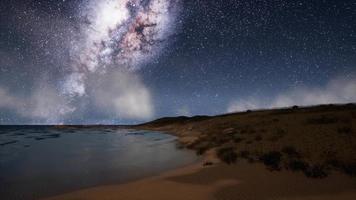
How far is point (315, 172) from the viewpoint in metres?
11.2

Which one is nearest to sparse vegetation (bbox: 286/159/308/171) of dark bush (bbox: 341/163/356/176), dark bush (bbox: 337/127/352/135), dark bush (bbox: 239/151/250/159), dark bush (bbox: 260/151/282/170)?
dark bush (bbox: 260/151/282/170)

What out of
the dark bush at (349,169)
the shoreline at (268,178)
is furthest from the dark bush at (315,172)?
the dark bush at (349,169)

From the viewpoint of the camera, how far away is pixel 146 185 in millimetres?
11188

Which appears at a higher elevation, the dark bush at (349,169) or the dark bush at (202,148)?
the dark bush at (202,148)

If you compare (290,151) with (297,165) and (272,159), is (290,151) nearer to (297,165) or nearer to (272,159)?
(272,159)

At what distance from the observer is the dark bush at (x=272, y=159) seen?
12.8 m

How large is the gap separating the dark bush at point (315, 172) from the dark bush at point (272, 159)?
1.39 meters

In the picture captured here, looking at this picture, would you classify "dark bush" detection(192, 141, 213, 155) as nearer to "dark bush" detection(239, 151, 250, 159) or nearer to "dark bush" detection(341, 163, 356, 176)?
"dark bush" detection(239, 151, 250, 159)

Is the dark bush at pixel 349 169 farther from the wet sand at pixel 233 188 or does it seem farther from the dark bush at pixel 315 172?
the dark bush at pixel 315 172

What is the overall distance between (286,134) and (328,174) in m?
9.33

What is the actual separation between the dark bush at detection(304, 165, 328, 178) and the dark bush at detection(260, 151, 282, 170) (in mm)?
1385

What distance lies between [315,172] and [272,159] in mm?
2727

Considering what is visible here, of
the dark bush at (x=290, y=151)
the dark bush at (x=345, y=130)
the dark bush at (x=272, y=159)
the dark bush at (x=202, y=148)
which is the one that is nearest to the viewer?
the dark bush at (x=272, y=159)

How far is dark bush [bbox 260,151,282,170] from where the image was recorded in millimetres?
12800
